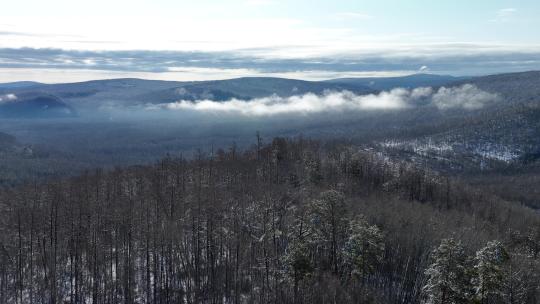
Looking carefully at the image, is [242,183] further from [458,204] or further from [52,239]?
[458,204]

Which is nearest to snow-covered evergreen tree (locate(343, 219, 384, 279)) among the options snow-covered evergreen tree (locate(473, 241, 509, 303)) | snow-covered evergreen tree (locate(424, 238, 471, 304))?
snow-covered evergreen tree (locate(424, 238, 471, 304))

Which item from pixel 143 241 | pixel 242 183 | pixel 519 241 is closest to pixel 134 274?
pixel 143 241

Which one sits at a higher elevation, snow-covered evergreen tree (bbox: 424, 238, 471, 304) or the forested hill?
snow-covered evergreen tree (bbox: 424, 238, 471, 304)

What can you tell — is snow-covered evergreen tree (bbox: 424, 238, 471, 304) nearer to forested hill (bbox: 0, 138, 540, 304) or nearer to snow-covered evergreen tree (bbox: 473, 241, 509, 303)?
forested hill (bbox: 0, 138, 540, 304)

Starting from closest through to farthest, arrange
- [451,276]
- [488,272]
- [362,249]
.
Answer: [488,272] → [451,276] → [362,249]

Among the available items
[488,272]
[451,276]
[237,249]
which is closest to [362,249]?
[451,276]

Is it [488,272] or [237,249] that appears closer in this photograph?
[488,272]

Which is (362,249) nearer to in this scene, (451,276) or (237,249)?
(451,276)

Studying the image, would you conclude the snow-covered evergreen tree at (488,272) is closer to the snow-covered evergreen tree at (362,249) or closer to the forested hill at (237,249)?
the forested hill at (237,249)
